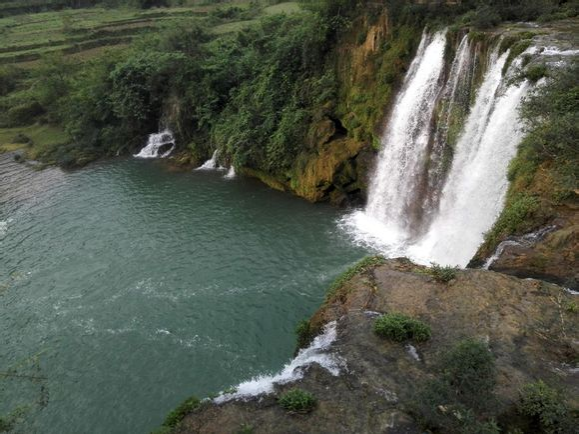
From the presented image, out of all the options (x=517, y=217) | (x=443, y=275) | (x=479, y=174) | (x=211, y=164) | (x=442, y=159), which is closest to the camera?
(x=443, y=275)

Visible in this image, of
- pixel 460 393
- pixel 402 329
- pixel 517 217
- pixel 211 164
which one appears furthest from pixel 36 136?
pixel 460 393

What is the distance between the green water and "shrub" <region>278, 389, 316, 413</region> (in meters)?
6.18

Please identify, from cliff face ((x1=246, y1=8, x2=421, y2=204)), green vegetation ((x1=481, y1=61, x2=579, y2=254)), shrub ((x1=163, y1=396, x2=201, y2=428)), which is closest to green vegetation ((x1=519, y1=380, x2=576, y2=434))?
green vegetation ((x1=481, y1=61, x2=579, y2=254))

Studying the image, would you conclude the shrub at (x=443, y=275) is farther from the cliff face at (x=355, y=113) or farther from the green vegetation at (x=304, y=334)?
the cliff face at (x=355, y=113)

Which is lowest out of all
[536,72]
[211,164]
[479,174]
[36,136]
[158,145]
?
[36,136]

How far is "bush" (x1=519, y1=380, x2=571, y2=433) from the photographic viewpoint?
9484 mm

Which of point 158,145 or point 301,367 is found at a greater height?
point 301,367

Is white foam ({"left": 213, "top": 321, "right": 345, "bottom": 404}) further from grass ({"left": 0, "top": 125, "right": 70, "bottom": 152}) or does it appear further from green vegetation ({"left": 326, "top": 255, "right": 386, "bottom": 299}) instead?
grass ({"left": 0, "top": 125, "right": 70, "bottom": 152})

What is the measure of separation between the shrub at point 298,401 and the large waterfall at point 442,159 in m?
11.6

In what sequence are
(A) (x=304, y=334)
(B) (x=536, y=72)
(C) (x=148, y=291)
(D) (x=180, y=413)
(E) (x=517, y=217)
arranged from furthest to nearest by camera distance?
1. (C) (x=148, y=291)
2. (B) (x=536, y=72)
3. (E) (x=517, y=217)
4. (A) (x=304, y=334)
5. (D) (x=180, y=413)

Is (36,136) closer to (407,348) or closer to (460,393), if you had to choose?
(407,348)

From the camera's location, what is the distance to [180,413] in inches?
424

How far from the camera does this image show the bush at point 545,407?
9.48m

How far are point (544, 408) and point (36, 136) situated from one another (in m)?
49.7
